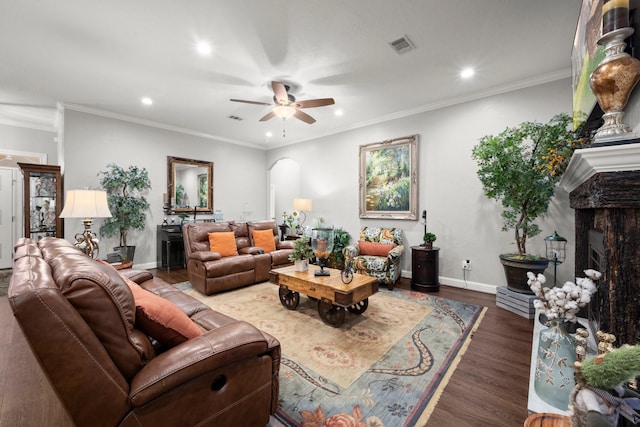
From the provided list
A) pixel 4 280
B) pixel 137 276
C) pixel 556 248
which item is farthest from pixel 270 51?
pixel 4 280

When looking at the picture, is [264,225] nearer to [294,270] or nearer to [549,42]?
[294,270]

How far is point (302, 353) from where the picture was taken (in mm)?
2252

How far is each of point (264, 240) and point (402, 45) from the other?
11.7ft

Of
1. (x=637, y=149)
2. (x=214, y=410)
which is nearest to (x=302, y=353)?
(x=214, y=410)

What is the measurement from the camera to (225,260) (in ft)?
12.8

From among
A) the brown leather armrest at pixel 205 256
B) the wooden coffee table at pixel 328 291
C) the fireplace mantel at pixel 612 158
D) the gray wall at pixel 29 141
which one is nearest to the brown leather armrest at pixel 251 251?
the brown leather armrest at pixel 205 256

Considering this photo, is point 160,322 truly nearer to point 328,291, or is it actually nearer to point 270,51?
point 328,291

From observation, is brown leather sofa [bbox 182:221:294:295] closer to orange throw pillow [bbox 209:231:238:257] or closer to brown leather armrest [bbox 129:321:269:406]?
orange throw pillow [bbox 209:231:238:257]

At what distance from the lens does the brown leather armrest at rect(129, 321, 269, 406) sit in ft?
3.32

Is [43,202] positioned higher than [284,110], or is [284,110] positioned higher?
[284,110]

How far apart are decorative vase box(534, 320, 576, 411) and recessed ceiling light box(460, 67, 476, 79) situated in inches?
117

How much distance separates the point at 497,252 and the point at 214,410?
13.0 ft

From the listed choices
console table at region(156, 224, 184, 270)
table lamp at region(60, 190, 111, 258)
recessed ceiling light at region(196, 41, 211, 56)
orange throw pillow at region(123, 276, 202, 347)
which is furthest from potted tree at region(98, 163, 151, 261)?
orange throw pillow at region(123, 276, 202, 347)

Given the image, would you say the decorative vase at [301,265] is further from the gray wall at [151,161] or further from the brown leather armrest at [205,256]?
the gray wall at [151,161]
